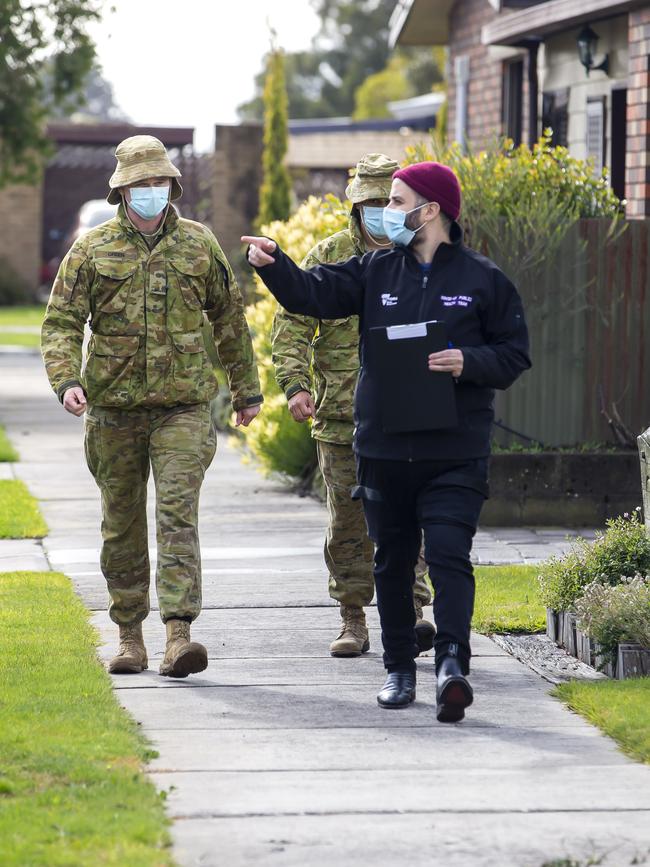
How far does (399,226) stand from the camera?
5949 millimetres

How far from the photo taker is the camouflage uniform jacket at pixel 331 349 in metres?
6.94

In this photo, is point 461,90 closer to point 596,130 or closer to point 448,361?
point 596,130

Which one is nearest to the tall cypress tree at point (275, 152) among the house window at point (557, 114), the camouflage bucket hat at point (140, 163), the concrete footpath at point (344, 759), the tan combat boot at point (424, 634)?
the house window at point (557, 114)

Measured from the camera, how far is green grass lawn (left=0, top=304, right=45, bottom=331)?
35241mm

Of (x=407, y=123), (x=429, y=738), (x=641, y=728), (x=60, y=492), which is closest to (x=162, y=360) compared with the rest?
(x=429, y=738)

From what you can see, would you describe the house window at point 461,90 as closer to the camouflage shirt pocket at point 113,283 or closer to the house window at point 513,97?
the house window at point 513,97

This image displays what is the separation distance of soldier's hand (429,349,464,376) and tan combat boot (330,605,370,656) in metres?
1.61

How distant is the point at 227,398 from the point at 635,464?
5.28m

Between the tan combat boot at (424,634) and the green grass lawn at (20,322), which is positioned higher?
the tan combat boot at (424,634)

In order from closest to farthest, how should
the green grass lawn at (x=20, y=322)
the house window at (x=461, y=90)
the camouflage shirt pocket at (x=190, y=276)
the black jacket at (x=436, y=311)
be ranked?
the black jacket at (x=436, y=311), the camouflage shirt pocket at (x=190, y=276), the house window at (x=461, y=90), the green grass lawn at (x=20, y=322)

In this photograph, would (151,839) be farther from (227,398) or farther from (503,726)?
(227,398)

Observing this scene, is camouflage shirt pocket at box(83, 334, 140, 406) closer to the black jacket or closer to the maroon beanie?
the black jacket

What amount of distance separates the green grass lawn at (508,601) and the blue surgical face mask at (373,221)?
1.86 meters

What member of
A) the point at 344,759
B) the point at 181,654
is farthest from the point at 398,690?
the point at 181,654
